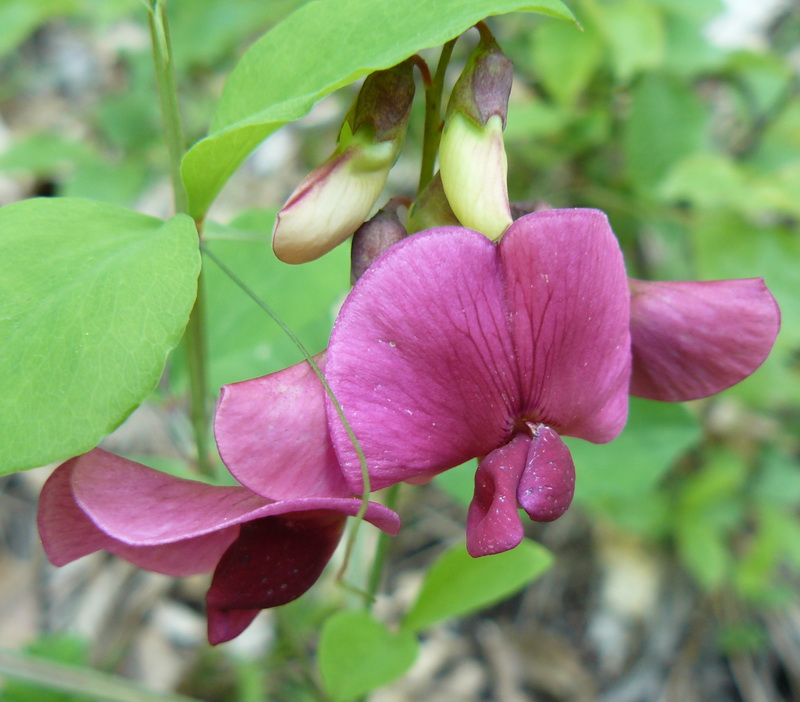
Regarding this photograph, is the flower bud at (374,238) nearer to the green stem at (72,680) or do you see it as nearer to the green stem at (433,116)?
the green stem at (433,116)

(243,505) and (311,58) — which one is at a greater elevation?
(311,58)

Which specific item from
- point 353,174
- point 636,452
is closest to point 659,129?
point 636,452

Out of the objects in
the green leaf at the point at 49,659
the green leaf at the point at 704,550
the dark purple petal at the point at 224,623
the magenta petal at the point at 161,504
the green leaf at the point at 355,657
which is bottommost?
the green leaf at the point at 704,550

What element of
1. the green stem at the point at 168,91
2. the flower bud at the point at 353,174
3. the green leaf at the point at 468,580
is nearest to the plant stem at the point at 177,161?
the green stem at the point at 168,91

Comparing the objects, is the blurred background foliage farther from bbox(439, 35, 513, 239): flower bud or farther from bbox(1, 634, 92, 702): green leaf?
bbox(439, 35, 513, 239): flower bud

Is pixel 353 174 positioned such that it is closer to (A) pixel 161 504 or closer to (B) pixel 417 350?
(B) pixel 417 350
